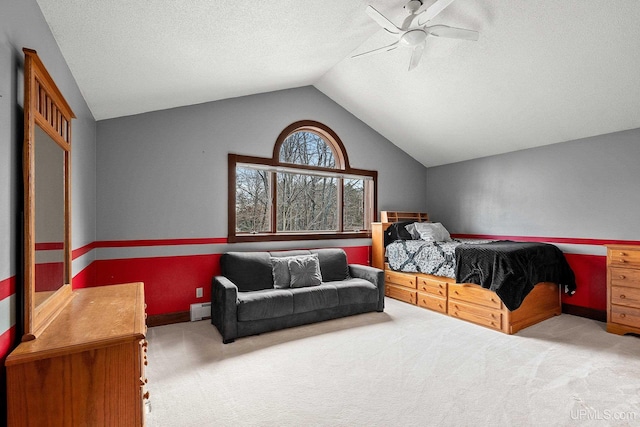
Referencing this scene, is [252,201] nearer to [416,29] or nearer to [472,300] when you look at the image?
[416,29]

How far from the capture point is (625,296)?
3355 millimetres

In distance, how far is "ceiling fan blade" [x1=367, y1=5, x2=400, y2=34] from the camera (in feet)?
8.00

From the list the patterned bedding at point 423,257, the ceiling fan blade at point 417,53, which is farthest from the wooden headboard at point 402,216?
the ceiling fan blade at point 417,53

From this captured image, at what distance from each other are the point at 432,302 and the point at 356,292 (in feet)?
3.81

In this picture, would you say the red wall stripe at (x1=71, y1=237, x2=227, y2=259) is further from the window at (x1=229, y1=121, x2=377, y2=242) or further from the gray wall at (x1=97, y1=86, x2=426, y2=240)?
the window at (x1=229, y1=121, x2=377, y2=242)

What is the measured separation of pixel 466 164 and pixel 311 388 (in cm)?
462

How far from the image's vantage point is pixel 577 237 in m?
4.07

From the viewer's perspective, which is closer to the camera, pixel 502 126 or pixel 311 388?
pixel 311 388

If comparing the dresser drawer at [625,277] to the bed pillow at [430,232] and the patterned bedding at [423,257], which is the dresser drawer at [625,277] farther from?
the bed pillow at [430,232]

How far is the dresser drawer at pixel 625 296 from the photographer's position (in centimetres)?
328

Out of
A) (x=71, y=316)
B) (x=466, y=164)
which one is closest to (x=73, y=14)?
(x=71, y=316)

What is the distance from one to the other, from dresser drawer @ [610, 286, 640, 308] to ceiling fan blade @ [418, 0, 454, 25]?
346 cm

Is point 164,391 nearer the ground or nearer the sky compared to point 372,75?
nearer the ground

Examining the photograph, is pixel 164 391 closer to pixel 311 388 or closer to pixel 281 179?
pixel 311 388
